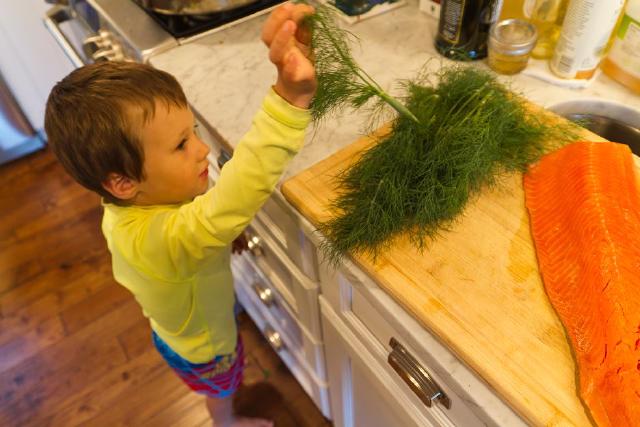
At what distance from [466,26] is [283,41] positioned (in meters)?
0.46

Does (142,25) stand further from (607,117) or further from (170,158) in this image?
(607,117)

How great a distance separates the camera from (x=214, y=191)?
0.64 meters

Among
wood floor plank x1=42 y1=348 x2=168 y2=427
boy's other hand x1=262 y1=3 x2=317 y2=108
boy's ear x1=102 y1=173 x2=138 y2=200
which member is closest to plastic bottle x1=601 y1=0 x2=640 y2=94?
boy's other hand x1=262 y1=3 x2=317 y2=108

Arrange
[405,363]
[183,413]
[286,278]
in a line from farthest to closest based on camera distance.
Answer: [183,413] < [286,278] < [405,363]

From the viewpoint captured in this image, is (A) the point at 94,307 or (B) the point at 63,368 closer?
(B) the point at 63,368

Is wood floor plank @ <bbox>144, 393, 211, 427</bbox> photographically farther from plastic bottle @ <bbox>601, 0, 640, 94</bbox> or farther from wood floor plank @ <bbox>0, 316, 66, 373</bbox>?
plastic bottle @ <bbox>601, 0, 640, 94</bbox>

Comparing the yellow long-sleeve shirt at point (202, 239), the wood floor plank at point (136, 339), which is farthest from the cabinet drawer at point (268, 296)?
the wood floor plank at point (136, 339)

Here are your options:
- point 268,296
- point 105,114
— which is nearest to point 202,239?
point 105,114

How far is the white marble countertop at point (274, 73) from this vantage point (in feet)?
2.61

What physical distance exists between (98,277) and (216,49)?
1084mm

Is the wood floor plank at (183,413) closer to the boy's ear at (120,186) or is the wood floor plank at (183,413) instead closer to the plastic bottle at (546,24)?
the boy's ear at (120,186)

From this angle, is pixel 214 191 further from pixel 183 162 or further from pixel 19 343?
pixel 19 343

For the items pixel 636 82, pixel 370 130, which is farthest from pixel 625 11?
pixel 370 130

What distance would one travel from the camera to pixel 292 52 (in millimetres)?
536
